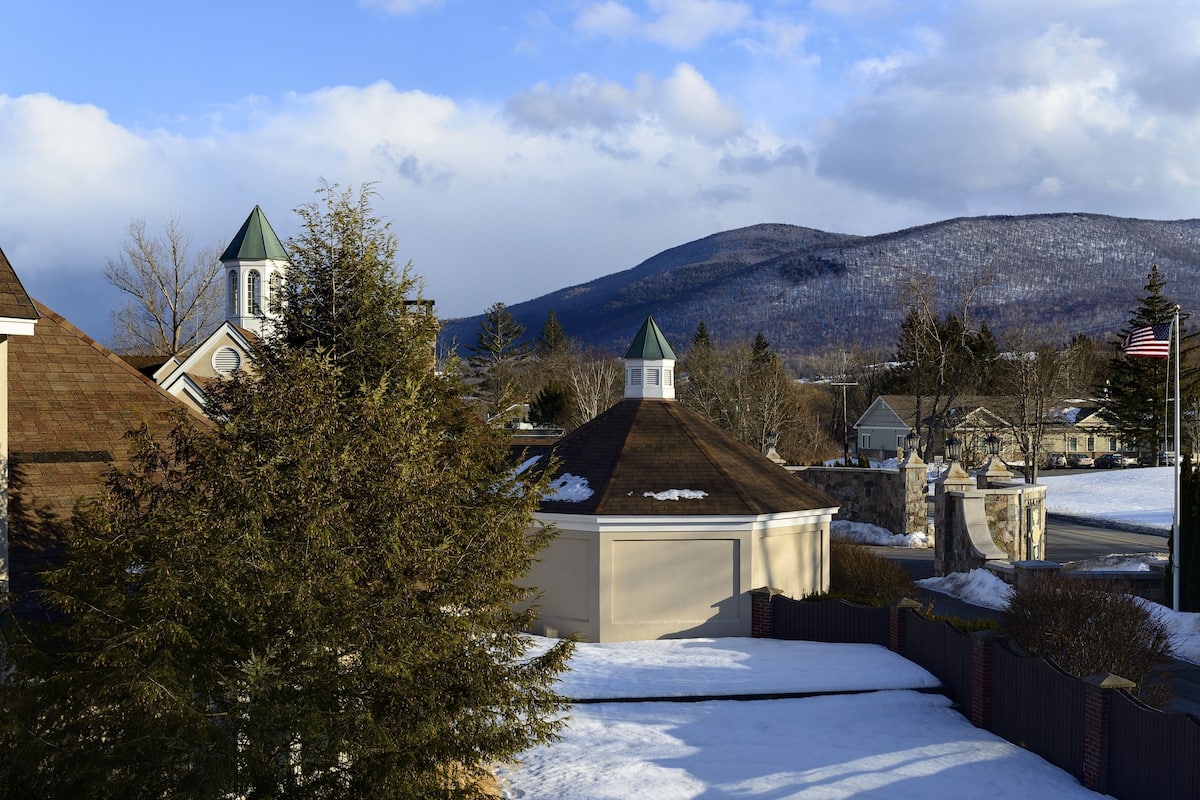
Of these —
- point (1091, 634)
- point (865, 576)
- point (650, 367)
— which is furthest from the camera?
point (650, 367)

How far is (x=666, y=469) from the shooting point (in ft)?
74.6

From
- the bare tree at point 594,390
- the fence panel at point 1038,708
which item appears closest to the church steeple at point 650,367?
the fence panel at point 1038,708

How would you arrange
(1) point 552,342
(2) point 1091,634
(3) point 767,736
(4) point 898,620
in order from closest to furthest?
(3) point 767,736
(2) point 1091,634
(4) point 898,620
(1) point 552,342

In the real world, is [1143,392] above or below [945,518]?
above

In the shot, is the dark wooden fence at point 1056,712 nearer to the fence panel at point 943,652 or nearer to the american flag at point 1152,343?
the fence panel at point 943,652

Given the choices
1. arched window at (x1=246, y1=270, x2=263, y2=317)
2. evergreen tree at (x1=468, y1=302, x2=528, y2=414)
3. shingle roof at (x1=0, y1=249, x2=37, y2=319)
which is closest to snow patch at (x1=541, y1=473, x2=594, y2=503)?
shingle roof at (x1=0, y1=249, x2=37, y2=319)

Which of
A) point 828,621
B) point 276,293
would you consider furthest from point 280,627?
point 828,621

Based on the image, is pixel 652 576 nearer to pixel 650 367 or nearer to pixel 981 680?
pixel 650 367

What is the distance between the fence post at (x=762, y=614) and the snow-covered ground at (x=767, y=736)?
0.38m

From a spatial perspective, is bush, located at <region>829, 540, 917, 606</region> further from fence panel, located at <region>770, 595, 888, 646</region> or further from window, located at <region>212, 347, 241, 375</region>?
window, located at <region>212, 347, 241, 375</region>

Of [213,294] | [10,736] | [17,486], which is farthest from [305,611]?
[213,294]

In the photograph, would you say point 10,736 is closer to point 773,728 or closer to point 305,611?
point 305,611

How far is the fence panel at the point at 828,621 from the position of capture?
65.6ft

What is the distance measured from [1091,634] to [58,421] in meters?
14.6
